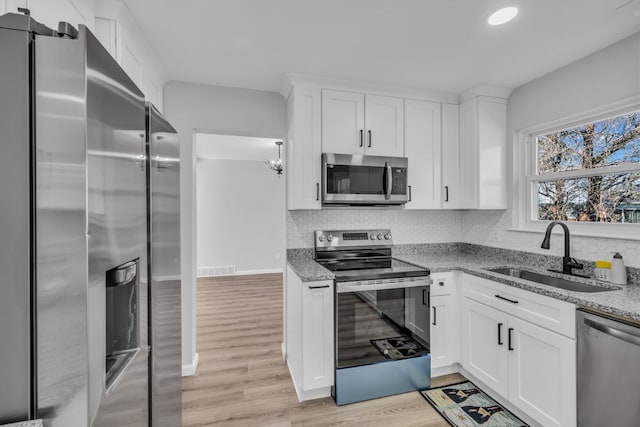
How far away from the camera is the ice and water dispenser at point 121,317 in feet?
2.80

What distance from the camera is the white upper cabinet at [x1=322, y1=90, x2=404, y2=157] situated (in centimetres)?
245

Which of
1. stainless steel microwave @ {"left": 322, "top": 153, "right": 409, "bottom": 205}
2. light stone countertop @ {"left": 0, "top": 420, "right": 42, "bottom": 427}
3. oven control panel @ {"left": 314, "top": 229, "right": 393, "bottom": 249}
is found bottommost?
light stone countertop @ {"left": 0, "top": 420, "right": 42, "bottom": 427}

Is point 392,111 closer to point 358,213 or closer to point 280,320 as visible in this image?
point 358,213

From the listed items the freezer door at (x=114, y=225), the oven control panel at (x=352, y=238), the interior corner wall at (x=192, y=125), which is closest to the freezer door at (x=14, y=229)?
the freezer door at (x=114, y=225)

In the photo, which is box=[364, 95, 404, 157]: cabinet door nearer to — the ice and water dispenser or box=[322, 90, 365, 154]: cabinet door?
box=[322, 90, 365, 154]: cabinet door

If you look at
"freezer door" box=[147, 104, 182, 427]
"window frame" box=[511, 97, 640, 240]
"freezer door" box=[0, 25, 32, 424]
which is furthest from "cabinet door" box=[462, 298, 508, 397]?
"freezer door" box=[0, 25, 32, 424]

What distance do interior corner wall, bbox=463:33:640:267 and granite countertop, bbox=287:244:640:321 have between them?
0.09 metres

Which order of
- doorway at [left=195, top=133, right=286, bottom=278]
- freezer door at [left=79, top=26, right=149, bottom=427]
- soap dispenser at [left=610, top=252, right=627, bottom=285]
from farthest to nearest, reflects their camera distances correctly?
doorway at [left=195, top=133, right=286, bottom=278] → soap dispenser at [left=610, top=252, right=627, bottom=285] → freezer door at [left=79, top=26, right=149, bottom=427]

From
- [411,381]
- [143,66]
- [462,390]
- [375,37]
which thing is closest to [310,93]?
[375,37]

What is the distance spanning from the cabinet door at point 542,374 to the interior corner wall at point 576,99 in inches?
30.6

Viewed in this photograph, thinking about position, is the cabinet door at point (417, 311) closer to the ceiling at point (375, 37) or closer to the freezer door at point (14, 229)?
the ceiling at point (375, 37)

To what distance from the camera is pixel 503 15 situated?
1.64m

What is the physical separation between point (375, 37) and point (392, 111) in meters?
0.83

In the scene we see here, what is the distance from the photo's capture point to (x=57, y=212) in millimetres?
662
